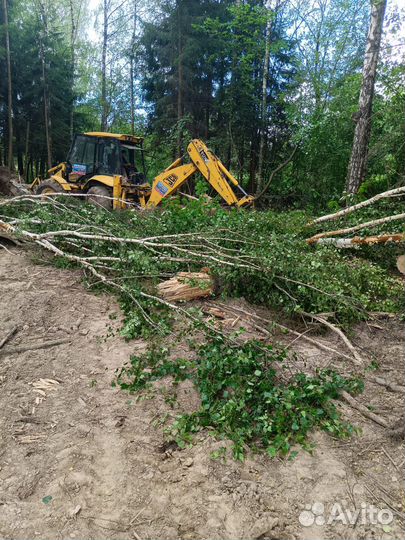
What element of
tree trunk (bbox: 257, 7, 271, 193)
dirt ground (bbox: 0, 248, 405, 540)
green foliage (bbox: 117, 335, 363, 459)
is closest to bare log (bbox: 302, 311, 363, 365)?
dirt ground (bbox: 0, 248, 405, 540)

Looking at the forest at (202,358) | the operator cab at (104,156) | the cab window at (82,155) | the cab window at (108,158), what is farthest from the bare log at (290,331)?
the cab window at (82,155)

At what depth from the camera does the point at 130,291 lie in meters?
4.55

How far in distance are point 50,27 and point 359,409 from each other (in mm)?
32668

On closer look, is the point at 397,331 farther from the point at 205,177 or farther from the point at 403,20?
the point at 403,20

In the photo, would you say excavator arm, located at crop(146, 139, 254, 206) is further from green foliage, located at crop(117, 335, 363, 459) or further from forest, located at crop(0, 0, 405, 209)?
green foliage, located at crop(117, 335, 363, 459)

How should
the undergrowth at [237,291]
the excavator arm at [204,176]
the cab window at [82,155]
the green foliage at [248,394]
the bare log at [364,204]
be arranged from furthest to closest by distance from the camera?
the cab window at [82,155], the excavator arm at [204,176], the bare log at [364,204], the undergrowth at [237,291], the green foliage at [248,394]

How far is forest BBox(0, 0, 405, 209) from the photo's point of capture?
11898mm

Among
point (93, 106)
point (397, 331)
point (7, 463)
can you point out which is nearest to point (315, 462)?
point (7, 463)

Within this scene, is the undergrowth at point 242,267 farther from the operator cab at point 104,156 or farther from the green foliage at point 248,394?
the operator cab at point 104,156

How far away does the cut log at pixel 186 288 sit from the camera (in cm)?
465

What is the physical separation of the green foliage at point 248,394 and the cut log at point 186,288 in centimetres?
111

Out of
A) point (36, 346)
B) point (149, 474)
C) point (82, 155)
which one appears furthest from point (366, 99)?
point (149, 474)

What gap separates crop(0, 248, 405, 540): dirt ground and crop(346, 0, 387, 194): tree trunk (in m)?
6.43

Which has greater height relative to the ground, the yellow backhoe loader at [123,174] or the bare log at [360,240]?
the yellow backhoe loader at [123,174]
